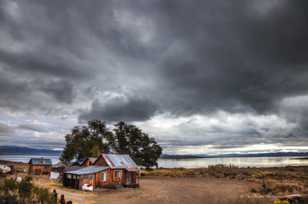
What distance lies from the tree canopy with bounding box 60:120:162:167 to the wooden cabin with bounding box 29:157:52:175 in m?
5.32

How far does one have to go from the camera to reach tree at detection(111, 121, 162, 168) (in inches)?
2977

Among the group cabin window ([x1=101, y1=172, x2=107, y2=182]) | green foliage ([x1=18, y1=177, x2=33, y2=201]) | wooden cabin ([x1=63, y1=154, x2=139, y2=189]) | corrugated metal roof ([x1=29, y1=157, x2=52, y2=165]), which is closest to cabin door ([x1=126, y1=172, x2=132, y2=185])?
wooden cabin ([x1=63, y1=154, x2=139, y2=189])

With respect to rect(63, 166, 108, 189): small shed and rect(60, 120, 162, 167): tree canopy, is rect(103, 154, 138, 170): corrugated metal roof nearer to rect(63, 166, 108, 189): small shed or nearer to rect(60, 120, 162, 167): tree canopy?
rect(63, 166, 108, 189): small shed

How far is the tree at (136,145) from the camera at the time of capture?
75.6 metres

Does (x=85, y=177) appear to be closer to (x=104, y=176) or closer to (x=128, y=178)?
(x=104, y=176)

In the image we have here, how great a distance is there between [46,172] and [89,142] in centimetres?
1509

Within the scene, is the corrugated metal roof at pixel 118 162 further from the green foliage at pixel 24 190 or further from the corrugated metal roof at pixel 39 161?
the corrugated metal roof at pixel 39 161

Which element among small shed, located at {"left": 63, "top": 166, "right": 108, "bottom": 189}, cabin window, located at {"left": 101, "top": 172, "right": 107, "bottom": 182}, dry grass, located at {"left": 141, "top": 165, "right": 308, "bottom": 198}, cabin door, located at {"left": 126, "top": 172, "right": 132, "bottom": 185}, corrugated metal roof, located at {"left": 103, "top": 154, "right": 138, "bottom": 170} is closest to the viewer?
dry grass, located at {"left": 141, "top": 165, "right": 308, "bottom": 198}

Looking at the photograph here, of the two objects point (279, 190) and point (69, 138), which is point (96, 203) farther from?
point (69, 138)

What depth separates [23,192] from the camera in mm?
18812

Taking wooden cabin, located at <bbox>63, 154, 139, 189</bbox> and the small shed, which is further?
wooden cabin, located at <bbox>63, 154, 139, 189</bbox>

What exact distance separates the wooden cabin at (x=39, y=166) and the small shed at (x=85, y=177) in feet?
105

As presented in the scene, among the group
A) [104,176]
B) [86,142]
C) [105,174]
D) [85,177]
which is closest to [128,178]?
[105,174]

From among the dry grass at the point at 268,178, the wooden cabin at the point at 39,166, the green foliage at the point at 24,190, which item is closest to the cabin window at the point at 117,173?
the dry grass at the point at 268,178
